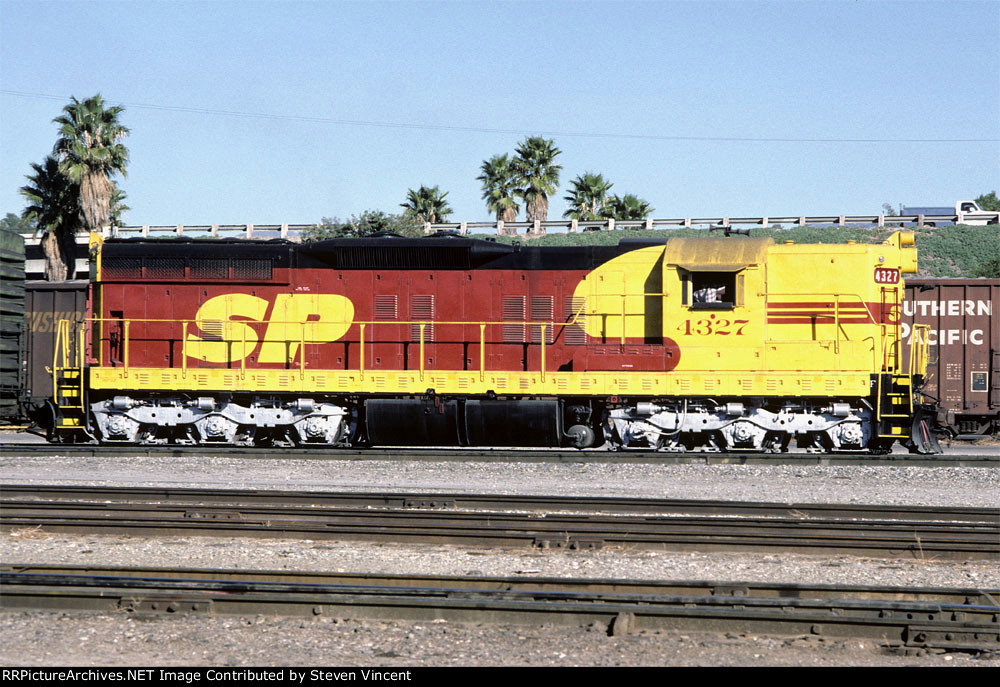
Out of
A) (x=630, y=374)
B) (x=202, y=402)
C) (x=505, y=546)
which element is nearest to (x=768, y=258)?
(x=630, y=374)

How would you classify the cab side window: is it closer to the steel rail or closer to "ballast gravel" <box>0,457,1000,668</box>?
"ballast gravel" <box>0,457,1000,668</box>

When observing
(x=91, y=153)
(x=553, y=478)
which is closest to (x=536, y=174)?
(x=91, y=153)

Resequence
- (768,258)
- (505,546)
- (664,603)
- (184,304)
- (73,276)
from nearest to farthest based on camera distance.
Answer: (664,603)
(505,546)
(768,258)
(184,304)
(73,276)

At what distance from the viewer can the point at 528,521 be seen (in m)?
9.01

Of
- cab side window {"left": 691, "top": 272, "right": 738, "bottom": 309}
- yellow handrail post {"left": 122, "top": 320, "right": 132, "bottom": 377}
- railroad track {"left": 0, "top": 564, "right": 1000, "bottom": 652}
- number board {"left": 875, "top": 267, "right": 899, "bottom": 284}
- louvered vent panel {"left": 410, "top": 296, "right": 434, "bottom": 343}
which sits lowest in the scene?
railroad track {"left": 0, "top": 564, "right": 1000, "bottom": 652}

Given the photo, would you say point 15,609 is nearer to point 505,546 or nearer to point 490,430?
point 505,546

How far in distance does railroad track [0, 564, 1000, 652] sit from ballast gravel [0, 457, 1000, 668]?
0.11 meters

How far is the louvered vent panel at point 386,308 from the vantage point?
1548cm

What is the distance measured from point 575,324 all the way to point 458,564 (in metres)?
7.84

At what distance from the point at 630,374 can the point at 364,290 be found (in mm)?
4442

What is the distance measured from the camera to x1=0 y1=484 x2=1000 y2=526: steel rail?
378 inches

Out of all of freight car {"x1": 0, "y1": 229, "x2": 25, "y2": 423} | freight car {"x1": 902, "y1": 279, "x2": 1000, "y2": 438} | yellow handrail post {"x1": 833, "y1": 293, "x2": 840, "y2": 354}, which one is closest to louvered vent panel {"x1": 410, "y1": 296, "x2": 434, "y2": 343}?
yellow handrail post {"x1": 833, "y1": 293, "x2": 840, "y2": 354}

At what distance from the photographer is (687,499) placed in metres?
10.7

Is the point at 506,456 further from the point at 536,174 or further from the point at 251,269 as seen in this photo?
the point at 536,174
